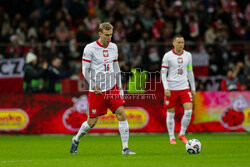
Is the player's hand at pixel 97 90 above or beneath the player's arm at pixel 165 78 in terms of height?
beneath

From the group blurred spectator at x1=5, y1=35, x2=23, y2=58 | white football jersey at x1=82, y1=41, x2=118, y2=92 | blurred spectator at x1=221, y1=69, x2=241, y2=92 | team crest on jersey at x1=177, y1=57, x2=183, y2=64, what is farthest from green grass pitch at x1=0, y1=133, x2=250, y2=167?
blurred spectator at x1=5, y1=35, x2=23, y2=58

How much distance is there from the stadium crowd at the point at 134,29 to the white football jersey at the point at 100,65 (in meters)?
7.85

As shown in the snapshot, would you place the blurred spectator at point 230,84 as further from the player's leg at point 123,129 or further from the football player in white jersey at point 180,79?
the player's leg at point 123,129

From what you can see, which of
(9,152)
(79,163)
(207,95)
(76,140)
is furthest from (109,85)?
(207,95)

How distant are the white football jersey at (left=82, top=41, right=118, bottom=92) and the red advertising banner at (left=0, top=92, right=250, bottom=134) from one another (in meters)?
7.00

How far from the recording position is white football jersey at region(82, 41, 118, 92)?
421 inches

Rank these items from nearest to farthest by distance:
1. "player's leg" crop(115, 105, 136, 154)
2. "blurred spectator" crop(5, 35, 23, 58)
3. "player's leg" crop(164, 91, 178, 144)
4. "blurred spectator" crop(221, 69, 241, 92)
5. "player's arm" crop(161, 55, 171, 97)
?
"player's leg" crop(115, 105, 136, 154) < "player's arm" crop(161, 55, 171, 97) < "player's leg" crop(164, 91, 178, 144) < "blurred spectator" crop(221, 69, 241, 92) < "blurred spectator" crop(5, 35, 23, 58)

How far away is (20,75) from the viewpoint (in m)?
19.2

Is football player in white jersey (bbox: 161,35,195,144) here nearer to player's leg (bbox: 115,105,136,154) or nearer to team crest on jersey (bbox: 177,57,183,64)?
team crest on jersey (bbox: 177,57,183,64)

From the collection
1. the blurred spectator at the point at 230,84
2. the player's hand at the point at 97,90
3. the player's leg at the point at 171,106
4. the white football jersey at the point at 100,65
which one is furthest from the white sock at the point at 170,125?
the blurred spectator at the point at 230,84

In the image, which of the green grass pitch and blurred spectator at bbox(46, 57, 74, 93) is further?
blurred spectator at bbox(46, 57, 74, 93)

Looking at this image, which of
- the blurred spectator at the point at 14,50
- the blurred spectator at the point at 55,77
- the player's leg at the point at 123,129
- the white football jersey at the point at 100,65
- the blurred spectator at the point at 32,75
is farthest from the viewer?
the blurred spectator at the point at 14,50

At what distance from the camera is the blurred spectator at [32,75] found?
18.3 metres

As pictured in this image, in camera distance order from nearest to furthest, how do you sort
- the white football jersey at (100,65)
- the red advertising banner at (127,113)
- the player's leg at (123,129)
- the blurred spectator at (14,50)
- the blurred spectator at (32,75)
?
the player's leg at (123,129), the white football jersey at (100,65), the red advertising banner at (127,113), the blurred spectator at (32,75), the blurred spectator at (14,50)
